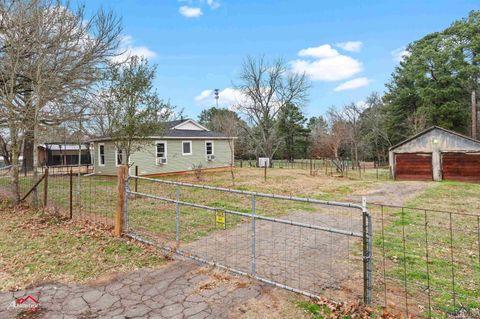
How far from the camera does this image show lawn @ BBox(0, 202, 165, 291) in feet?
13.3

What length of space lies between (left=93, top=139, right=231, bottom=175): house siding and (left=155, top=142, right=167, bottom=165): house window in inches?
7.9

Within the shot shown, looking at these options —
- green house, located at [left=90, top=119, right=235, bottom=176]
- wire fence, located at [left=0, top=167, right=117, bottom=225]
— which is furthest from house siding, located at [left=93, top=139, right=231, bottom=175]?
wire fence, located at [left=0, top=167, right=117, bottom=225]

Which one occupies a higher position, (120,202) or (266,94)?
(266,94)

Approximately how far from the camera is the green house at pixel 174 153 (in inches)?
685

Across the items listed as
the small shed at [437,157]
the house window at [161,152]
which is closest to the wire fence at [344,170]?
the small shed at [437,157]

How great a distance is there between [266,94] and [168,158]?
19.2 m

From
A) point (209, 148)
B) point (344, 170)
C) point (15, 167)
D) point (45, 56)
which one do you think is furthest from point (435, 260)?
point (344, 170)

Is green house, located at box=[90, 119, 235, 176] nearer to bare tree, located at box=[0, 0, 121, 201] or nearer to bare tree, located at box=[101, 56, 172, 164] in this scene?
bare tree, located at box=[101, 56, 172, 164]

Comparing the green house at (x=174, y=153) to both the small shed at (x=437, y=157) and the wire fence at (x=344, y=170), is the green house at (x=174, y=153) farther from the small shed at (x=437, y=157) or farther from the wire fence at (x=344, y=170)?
the small shed at (x=437, y=157)

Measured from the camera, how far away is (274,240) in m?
5.50

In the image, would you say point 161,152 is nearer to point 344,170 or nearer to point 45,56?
point 45,56

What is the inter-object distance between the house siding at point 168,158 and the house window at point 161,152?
201 mm

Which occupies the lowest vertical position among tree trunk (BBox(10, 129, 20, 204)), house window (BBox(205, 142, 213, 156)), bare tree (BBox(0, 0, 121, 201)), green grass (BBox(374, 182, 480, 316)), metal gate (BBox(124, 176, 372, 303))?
green grass (BBox(374, 182, 480, 316))

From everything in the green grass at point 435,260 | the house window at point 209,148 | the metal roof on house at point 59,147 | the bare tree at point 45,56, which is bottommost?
the green grass at point 435,260
